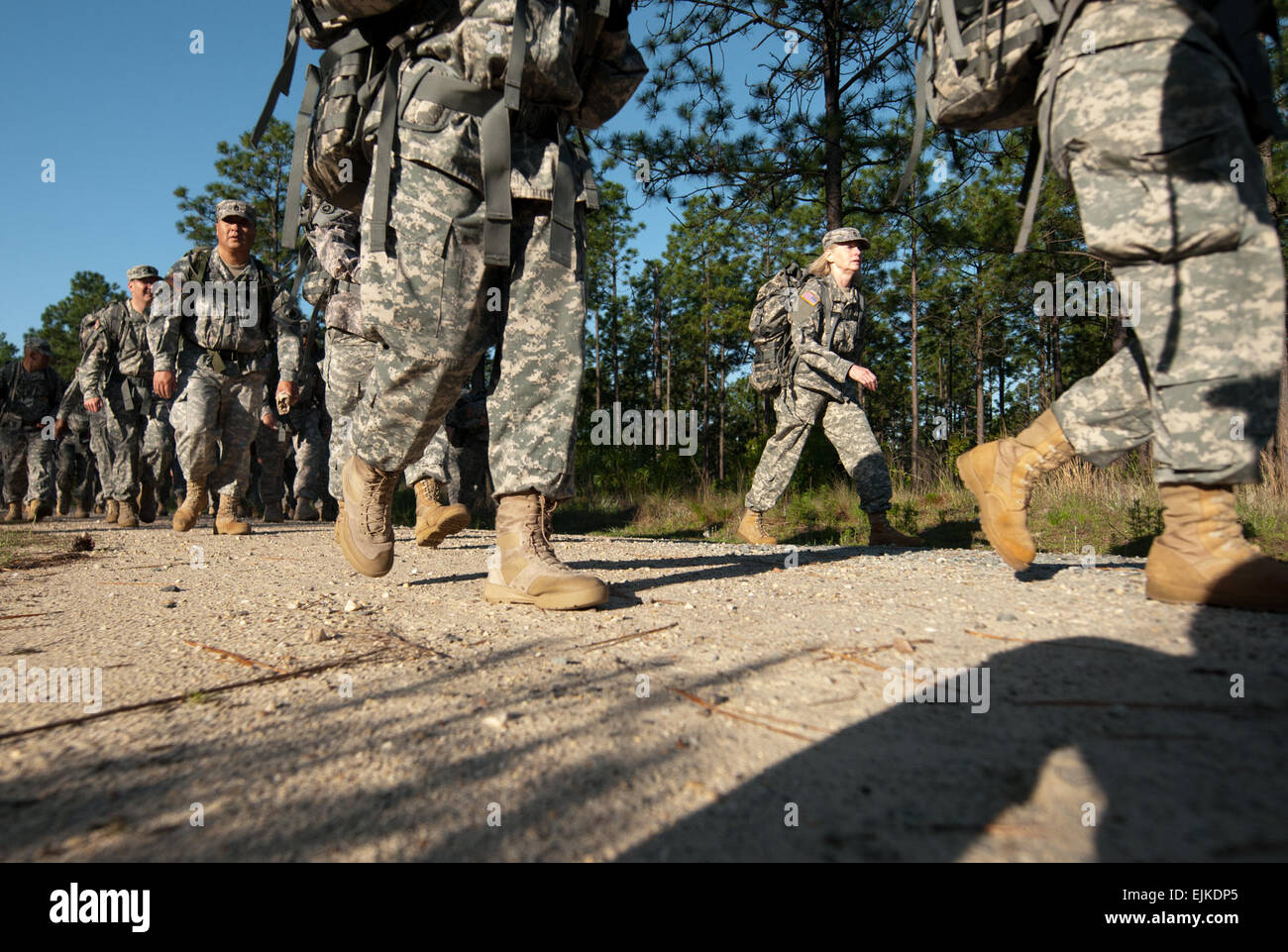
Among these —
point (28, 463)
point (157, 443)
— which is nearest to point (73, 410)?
point (28, 463)

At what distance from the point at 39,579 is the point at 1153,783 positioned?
14.5 feet

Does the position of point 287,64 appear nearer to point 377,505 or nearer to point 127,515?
point 377,505

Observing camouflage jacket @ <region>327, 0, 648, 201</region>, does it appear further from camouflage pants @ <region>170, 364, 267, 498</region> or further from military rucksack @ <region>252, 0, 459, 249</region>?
camouflage pants @ <region>170, 364, 267, 498</region>

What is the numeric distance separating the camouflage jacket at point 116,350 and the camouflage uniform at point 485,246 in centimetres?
757

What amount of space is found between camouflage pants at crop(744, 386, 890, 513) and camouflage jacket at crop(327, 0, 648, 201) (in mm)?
3772

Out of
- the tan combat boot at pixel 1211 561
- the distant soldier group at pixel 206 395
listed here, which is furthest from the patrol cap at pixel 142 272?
the tan combat boot at pixel 1211 561

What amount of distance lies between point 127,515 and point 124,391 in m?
1.59

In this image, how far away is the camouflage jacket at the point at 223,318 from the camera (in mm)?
6414

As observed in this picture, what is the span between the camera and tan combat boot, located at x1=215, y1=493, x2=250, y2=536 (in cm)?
648

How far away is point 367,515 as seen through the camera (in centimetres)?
281

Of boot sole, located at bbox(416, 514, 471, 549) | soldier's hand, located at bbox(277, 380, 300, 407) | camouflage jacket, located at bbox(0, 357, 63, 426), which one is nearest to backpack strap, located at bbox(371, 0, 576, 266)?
boot sole, located at bbox(416, 514, 471, 549)

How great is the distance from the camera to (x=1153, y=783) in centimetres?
108

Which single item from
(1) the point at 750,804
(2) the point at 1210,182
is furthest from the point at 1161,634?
(1) the point at 750,804
